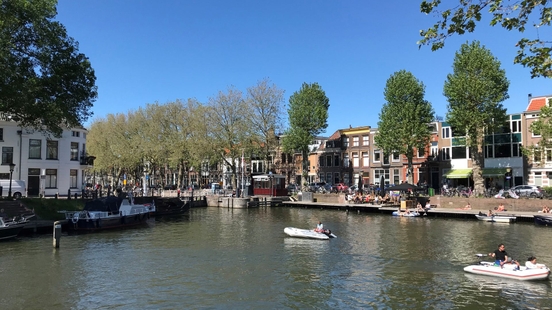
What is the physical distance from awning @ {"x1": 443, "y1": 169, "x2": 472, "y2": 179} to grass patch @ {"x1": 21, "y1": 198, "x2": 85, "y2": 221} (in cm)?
5085

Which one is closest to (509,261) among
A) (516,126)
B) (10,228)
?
(10,228)

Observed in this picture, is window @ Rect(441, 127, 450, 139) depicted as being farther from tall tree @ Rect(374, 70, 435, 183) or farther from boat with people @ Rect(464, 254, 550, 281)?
boat with people @ Rect(464, 254, 550, 281)

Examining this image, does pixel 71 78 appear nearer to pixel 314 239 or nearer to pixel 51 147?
pixel 51 147

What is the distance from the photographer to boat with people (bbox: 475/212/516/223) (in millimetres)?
41312

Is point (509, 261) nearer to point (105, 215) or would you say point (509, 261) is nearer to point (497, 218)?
point (497, 218)

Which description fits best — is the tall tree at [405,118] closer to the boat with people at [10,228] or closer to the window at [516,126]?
the window at [516,126]

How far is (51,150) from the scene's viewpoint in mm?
54031

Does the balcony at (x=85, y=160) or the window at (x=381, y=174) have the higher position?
the balcony at (x=85, y=160)

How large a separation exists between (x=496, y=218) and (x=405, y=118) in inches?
882

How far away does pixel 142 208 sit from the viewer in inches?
1738

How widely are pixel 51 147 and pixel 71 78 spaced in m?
21.1

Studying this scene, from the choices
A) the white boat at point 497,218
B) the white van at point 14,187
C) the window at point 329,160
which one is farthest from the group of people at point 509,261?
the window at point 329,160

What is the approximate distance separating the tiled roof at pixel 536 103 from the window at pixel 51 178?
65226 millimetres

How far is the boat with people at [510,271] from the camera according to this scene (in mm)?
20531
